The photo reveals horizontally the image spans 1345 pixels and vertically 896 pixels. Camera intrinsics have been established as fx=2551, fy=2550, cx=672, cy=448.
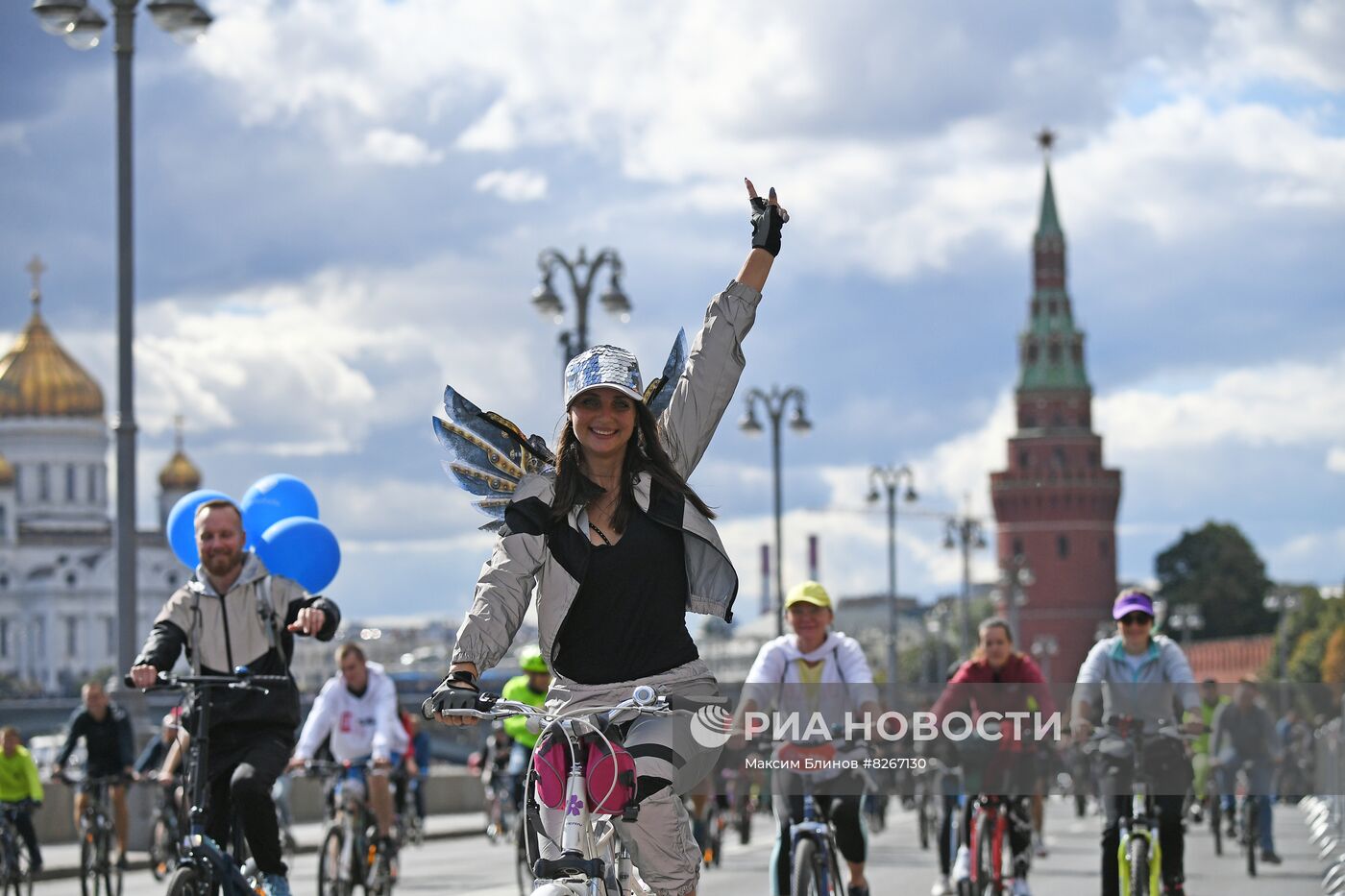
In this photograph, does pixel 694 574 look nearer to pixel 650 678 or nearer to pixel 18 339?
pixel 650 678

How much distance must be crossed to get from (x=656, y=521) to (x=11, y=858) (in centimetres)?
1099

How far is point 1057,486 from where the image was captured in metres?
163

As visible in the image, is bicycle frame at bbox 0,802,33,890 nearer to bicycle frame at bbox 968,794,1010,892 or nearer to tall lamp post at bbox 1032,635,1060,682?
bicycle frame at bbox 968,794,1010,892

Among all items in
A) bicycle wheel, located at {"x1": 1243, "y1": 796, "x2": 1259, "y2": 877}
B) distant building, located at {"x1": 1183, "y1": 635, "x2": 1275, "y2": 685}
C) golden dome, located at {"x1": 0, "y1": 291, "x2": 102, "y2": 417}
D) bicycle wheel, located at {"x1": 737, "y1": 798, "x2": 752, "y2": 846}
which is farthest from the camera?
golden dome, located at {"x1": 0, "y1": 291, "x2": 102, "y2": 417}

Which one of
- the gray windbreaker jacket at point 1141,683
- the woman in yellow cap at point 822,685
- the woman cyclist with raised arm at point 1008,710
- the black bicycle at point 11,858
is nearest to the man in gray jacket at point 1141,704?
the gray windbreaker jacket at point 1141,683

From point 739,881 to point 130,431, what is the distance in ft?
22.9

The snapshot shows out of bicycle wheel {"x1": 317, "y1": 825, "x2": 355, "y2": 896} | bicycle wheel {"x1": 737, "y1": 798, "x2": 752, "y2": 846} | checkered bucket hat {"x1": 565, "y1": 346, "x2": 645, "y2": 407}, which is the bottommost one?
bicycle wheel {"x1": 737, "y1": 798, "x2": 752, "y2": 846}

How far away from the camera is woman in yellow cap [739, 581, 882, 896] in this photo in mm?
10633

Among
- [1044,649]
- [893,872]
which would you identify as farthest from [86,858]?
[1044,649]

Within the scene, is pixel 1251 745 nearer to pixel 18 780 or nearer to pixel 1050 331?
pixel 18 780

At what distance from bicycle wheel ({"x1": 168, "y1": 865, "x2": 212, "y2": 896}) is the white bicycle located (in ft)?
8.99

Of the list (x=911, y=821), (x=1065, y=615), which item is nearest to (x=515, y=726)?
(x=911, y=821)

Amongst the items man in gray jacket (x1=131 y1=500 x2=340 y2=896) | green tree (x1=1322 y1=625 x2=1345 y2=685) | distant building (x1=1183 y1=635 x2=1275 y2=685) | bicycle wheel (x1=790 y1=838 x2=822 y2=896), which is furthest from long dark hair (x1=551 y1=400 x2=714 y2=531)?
distant building (x1=1183 y1=635 x2=1275 y2=685)

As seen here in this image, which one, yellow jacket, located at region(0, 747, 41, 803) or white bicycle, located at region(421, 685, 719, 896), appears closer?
white bicycle, located at region(421, 685, 719, 896)
